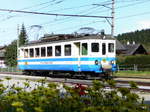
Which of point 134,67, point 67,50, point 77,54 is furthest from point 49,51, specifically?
point 134,67

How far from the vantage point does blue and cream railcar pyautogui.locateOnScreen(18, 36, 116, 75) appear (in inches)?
910

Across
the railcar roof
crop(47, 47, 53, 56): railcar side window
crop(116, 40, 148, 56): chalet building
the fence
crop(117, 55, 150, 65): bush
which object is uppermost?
crop(116, 40, 148, 56): chalet building

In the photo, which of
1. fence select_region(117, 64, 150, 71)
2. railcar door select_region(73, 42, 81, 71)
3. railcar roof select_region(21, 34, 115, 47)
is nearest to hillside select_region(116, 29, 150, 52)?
fence select_region(117, 64, 150, 71)

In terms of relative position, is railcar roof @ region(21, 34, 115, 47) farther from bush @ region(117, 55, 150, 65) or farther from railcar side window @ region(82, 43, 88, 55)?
bush @ region(117, 55, 150, 65)

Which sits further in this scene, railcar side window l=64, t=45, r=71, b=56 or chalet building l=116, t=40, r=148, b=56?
chalet building l=116, t=40, r=148, b=56

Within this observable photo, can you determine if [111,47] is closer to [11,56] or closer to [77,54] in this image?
[77,54]

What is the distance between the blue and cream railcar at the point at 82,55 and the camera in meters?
23.1

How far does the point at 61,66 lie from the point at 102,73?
327 cm

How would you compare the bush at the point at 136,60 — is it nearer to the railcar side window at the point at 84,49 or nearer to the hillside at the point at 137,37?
the railcar side window at the point at 84,49

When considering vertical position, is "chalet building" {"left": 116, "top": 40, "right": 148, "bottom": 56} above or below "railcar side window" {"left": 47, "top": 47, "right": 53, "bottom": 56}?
above

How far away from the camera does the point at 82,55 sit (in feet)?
76.6

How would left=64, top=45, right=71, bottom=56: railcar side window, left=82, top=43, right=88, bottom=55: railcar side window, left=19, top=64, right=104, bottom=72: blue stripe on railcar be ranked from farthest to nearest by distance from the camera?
left=64, top=45, right=71, bottom=56: railcar side window < left=82, top=43, right=88, bottom=55: railcar side window < left=19, top=64, right=104, bottom=72: blue stripe on railcar

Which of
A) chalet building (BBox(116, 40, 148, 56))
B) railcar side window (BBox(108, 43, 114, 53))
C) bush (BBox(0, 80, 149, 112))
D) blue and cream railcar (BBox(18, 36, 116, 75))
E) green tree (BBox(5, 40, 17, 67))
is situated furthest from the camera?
chalet building (BBox(116, 40, 148, 56))

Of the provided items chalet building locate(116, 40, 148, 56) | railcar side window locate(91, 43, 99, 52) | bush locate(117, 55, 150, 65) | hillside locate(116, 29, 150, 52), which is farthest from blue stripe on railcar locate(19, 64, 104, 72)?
hillside locate(116, 29, 150, 52)
